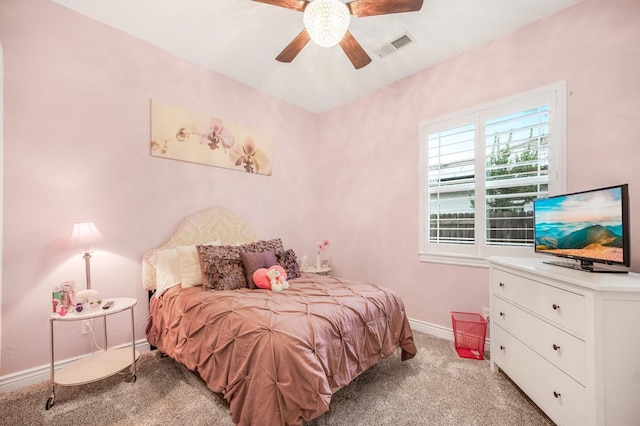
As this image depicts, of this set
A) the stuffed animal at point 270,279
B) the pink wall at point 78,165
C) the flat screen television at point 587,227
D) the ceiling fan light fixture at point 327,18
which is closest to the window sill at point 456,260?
the flat screen television at point 587,227

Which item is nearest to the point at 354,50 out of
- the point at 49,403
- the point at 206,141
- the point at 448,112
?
the point at 448,112

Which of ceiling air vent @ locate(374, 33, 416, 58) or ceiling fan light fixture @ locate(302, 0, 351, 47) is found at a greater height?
ceiling air vent @ locate(374, 33, 416, 58)

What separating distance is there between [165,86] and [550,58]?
3.54 m

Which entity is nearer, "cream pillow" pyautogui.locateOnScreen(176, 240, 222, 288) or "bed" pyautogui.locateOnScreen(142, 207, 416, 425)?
"bed" pyautogui.locateOnScreen(142, 207, 416, 425)

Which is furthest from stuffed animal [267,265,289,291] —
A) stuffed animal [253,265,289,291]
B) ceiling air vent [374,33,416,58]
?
ceiling air vent [374,33,416,58]

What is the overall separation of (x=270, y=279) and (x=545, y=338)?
1.94 meters

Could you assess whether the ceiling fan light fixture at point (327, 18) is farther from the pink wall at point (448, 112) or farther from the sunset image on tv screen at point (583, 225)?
the sunset image on tv screen at point (583, 225)

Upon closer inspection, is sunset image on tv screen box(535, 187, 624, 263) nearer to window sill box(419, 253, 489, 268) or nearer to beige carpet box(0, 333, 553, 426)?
window sill box(419, 253, 489, 268)

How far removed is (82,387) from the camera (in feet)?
6.45

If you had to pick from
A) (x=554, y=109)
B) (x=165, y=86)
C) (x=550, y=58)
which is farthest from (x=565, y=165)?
(x=165, y=86)

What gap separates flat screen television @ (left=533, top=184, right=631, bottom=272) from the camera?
1513mm

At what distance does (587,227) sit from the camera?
1.68 metres

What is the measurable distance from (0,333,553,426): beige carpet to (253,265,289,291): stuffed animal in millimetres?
830

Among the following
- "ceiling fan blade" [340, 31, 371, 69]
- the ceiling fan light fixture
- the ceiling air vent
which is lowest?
the ceiling fan light fixture
